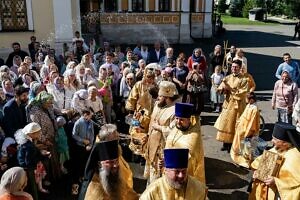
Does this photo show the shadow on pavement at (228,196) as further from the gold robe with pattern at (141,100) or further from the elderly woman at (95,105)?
the elderly woman at (95,105)

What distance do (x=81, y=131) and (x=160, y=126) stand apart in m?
1.81

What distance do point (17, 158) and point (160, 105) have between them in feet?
7.39

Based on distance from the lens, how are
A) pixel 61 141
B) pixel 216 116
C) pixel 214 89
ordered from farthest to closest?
pixel 214 89
pixel 216 116
pixel 61 141

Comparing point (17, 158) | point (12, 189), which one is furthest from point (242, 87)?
point (12, 189)

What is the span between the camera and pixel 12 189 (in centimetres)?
420

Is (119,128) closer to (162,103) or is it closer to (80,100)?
(80,100)

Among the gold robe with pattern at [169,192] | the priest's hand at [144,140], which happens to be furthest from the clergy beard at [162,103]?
the gold robe with pattern at [169,192]

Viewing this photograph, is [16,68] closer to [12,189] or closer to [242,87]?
[242,87]

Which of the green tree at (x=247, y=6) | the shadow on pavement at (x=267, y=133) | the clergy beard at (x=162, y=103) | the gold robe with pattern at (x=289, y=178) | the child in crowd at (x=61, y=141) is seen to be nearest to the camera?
the gold robe with pattern at (x=289, y=178)

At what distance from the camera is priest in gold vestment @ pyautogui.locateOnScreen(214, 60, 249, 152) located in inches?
344

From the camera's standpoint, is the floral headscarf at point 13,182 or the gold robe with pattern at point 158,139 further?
→ the gold robe with pattern at point 158,139

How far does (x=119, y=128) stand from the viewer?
10.3 metres

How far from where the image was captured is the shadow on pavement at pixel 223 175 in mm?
7406

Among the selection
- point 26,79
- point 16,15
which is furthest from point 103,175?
point 16,15
